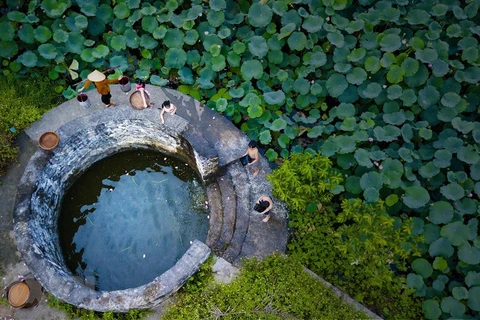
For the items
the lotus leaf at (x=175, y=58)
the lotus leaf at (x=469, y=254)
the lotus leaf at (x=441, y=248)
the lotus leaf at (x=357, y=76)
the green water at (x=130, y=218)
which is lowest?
the green water at (x=130, y=218)

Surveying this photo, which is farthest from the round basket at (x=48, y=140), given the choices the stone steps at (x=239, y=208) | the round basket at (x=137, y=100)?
the stone steps at (x=239, y=208)

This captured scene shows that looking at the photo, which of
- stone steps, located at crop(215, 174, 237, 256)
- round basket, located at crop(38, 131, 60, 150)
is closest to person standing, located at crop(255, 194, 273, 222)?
stone steps, located at crop(215, 174, 237, 256)

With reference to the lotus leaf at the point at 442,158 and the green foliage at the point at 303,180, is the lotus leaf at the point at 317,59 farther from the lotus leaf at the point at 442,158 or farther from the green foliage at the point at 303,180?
the lotus leaf at the point at 442,158

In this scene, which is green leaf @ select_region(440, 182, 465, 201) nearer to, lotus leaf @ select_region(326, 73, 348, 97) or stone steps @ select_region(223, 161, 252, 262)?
lotus leaf @ select_region(326, 73, 348, 97)

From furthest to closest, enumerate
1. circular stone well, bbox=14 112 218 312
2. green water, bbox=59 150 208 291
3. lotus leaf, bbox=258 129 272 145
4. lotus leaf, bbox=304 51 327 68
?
lotus leaf, bbox=304 51 327 68, lotus leaf, bbox=258 129 272 145, green water, bbox=59 150 208 291, circular stone well, bbox=14 112 218 312

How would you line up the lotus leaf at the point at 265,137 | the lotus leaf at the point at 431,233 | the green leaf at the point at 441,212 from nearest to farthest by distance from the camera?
the green leaf at the point at 441,212
the lotus leaf at the point at 431,233
the lotus leaf at the point at 265,137

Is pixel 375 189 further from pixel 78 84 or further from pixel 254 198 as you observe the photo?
pixel 78 84

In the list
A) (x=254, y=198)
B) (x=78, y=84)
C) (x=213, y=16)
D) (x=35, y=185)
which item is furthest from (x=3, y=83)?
(x=254, y=198)
